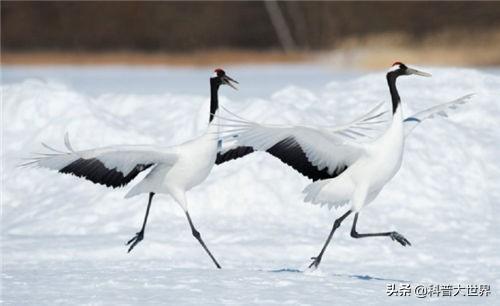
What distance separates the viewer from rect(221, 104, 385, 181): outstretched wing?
349 inches

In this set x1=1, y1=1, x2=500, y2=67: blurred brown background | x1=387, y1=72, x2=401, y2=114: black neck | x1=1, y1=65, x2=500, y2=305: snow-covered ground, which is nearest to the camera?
x1=1, y1=65, x2=500, y2=305: snow-covered ground

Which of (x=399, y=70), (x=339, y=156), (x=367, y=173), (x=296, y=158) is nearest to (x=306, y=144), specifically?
(x=296, y=158)

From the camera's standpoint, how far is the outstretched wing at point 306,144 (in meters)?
8.88

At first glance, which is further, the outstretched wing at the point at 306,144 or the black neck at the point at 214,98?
the black neck at the point at 214,98

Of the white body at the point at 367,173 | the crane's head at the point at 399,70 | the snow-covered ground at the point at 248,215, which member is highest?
the crane's head at the point at 399,70

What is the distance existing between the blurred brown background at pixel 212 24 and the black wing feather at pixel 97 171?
69.8 feet

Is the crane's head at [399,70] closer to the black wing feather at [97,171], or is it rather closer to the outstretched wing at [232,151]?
the outstretched wing at [232,151]

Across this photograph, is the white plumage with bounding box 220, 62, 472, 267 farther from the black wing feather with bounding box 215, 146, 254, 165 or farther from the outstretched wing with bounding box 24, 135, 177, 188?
the outstretched wing with bounding box 24, 135, 177, 188

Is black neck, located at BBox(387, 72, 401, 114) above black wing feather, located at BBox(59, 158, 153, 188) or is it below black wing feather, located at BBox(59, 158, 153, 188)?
above

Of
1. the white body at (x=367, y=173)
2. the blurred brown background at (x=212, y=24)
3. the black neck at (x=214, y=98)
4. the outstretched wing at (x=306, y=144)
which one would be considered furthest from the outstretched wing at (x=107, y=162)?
the blurred brown background at (x=212, y=24)

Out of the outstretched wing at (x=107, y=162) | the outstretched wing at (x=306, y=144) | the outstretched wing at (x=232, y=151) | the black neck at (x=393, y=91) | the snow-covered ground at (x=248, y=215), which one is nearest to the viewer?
the outstretched wing at (x=306, y=144)

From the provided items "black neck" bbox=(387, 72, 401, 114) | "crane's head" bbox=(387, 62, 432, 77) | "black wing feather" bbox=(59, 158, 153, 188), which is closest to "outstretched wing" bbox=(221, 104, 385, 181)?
"black neck" bbox=(387, 72, 401, 114)

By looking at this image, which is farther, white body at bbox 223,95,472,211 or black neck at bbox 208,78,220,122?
black neck at bbox 208,78,220,122

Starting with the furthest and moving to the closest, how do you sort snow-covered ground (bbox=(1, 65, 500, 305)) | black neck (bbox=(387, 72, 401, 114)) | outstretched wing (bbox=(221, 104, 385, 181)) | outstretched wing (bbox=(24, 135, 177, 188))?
black neck (bbox=(387, 72, 401, 114)) → outstretched wing (bbox=(24, 135, 177, 188)) → snow-covered ground (bbox=(1, 65, 500, 305)) → outstretched wing (bbox=(221, 104, 385, 181))
